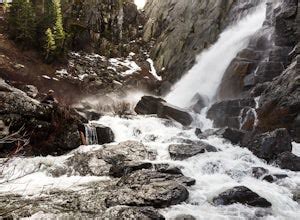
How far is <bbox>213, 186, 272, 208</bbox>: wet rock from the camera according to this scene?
12602mm

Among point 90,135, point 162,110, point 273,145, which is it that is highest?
point 162,110

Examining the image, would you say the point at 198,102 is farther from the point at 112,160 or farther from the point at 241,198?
the point at 241,198

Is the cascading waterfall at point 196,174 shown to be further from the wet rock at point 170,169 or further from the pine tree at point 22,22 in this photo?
the pine tree at point 22,22

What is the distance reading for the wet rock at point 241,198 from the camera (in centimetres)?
1260

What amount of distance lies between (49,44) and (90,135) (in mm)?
19032

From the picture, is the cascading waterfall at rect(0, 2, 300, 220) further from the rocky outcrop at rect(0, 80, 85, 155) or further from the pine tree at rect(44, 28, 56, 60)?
the pine tree at rect(44, 28, 56, 60)

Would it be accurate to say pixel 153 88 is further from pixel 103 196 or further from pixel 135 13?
pixel 103 196

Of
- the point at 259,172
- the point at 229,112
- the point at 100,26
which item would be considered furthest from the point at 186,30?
Result: the point at 259,172

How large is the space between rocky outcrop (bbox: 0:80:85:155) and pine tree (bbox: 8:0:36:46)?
743 inches

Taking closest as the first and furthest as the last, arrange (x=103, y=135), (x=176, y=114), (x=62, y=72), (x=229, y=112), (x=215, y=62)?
1. (x=103, y=135)
2. (x=229, y=112)
3. (x=176, y=114)
4. (x=62, y=72)
5. (x=215, y=62)

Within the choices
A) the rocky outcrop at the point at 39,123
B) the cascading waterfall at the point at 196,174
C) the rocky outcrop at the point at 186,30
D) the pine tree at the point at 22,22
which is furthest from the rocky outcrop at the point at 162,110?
the pine tree at the point at 22,22

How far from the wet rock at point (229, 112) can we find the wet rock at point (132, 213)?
50.2 ft

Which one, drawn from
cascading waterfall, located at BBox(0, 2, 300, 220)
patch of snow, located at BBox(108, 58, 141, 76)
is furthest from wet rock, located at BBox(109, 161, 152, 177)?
patch of snow, located at BBox(108, 58, 141, 76)

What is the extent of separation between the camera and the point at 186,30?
4766 centimetres
